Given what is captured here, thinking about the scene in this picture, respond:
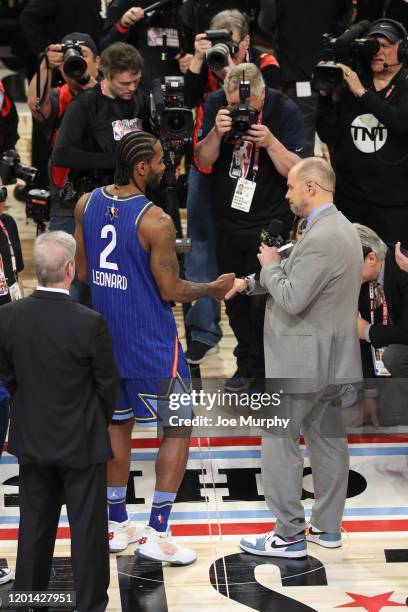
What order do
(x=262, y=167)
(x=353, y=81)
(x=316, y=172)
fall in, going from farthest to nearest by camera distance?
(x=353, y=81)
(x=262, y=167)
(x=316, y=172)

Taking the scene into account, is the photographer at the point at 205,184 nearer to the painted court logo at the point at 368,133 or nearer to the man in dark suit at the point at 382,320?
the painted court logo at the point at 368,133

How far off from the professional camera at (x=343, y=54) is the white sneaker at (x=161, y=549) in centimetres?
273

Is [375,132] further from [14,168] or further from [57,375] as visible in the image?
[57,375]

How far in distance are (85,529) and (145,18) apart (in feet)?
13.0

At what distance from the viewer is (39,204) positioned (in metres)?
6.52

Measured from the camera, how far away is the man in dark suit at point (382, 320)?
18.1 feet

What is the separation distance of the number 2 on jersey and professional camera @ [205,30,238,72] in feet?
6.02

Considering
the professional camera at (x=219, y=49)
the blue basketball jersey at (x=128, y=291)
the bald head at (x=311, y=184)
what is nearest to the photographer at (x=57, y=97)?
the professional camera at (x=219, y=49)

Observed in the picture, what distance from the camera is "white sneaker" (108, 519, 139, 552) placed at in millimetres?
4973

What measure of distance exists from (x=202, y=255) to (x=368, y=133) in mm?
1234

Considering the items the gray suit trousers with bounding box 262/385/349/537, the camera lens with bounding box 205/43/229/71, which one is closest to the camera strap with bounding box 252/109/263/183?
the camera lens with bounding box 205/43/229/71

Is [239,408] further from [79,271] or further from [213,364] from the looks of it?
[79,271]

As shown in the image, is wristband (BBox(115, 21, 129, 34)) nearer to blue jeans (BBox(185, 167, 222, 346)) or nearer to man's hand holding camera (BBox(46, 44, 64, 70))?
man's hand holding camera (BBox(46, 44, 64, 70))

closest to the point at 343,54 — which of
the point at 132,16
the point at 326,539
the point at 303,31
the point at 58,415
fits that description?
the point at 303,31
